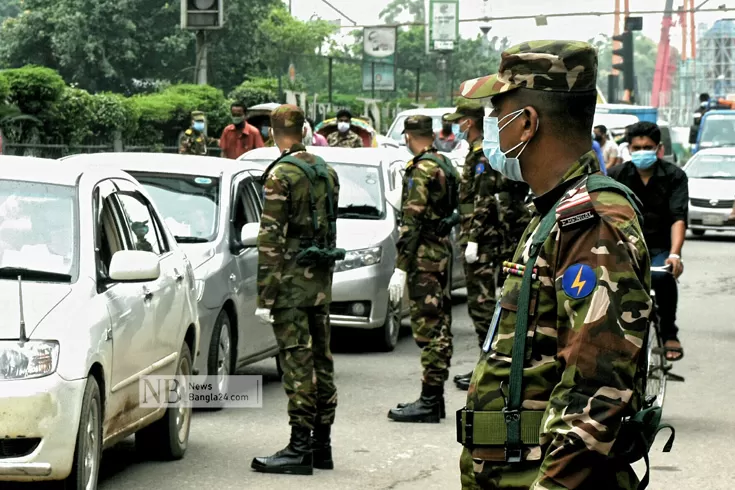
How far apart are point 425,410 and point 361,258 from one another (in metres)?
3.72

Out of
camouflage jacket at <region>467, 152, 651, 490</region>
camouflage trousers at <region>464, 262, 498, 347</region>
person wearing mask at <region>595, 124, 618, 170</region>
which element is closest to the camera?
camouflage jacket at <region>467, 152, 651, 490</region>

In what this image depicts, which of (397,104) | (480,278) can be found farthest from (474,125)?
(397,104)

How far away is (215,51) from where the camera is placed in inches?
2662

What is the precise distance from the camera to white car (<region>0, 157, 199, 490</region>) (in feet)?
19.9

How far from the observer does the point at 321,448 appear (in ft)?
26.8

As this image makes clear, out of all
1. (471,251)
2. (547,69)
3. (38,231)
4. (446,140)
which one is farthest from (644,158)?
(446,140)

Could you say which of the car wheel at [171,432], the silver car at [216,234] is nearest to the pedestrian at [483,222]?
the silver car at [216,234]

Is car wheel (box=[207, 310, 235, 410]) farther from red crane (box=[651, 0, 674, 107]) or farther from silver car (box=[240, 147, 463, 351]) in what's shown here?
red crane (box=[651, 0, 674, 107])

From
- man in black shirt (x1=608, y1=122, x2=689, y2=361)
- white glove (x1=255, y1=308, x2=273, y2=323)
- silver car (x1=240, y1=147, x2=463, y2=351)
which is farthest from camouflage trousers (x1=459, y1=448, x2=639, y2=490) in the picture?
silver car (x1=240, y1=147, x2=463, y2=351)

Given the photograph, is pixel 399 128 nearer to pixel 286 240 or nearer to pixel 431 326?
pixel 431 326

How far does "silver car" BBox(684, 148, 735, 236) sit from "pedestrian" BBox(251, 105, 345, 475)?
19976 mm

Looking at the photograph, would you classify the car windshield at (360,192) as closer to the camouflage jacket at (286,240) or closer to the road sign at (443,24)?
the camouflage jacket at (286,240)

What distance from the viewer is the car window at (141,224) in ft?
25.5

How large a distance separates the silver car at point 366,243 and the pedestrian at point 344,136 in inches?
266
